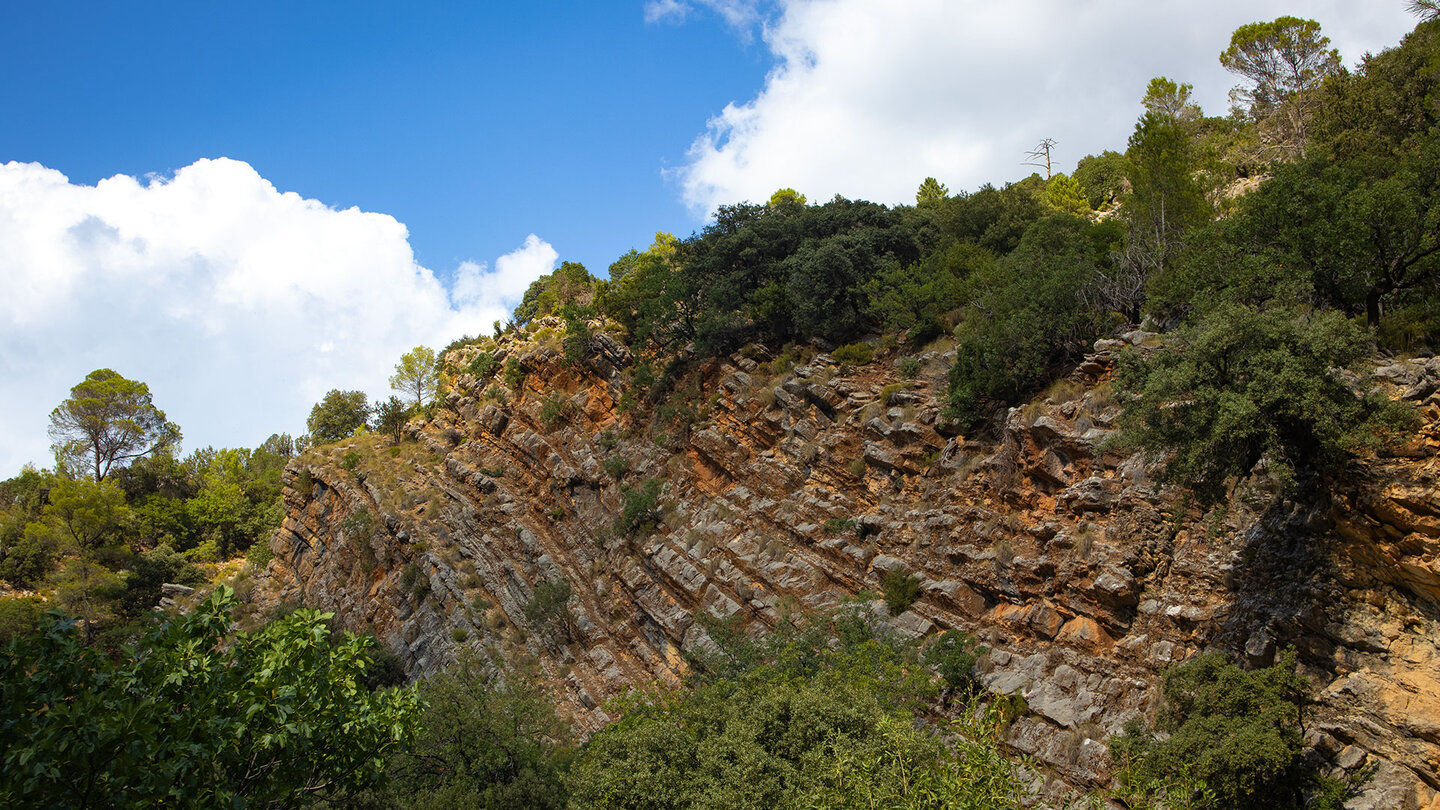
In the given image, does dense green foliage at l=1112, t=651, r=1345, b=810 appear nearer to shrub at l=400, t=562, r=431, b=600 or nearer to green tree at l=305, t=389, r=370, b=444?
shrub at l=400, t=562, r=431, b=600

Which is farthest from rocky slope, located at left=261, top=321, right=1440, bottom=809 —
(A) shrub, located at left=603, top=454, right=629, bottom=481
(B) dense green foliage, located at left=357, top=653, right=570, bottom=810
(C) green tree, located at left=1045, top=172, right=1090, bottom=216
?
(C) green tree, located at left=1045, top=172, right=1090, bottom=216

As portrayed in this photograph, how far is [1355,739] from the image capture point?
41.8 ft

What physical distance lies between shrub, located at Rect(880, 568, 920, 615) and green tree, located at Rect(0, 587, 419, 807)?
1462 centimetres

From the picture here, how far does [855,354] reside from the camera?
31812mm

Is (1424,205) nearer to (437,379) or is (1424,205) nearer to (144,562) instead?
(437,379)

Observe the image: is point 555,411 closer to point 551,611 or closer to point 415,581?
point 415,581

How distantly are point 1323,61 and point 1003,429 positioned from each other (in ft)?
104

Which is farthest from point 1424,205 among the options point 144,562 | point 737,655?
point 144,562

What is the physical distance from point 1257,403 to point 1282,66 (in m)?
36.5

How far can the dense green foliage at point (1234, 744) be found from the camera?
1280 centimetres

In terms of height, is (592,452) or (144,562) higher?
(144,562)

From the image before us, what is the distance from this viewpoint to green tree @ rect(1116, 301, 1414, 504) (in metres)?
13.8

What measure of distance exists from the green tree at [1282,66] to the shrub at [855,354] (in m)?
24.1

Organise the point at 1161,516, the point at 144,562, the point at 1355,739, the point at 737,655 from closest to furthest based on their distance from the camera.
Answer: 1. the point at 1355,739
2. the point at 1161,516
3. the point at 737,655
4. the point at 144,562
